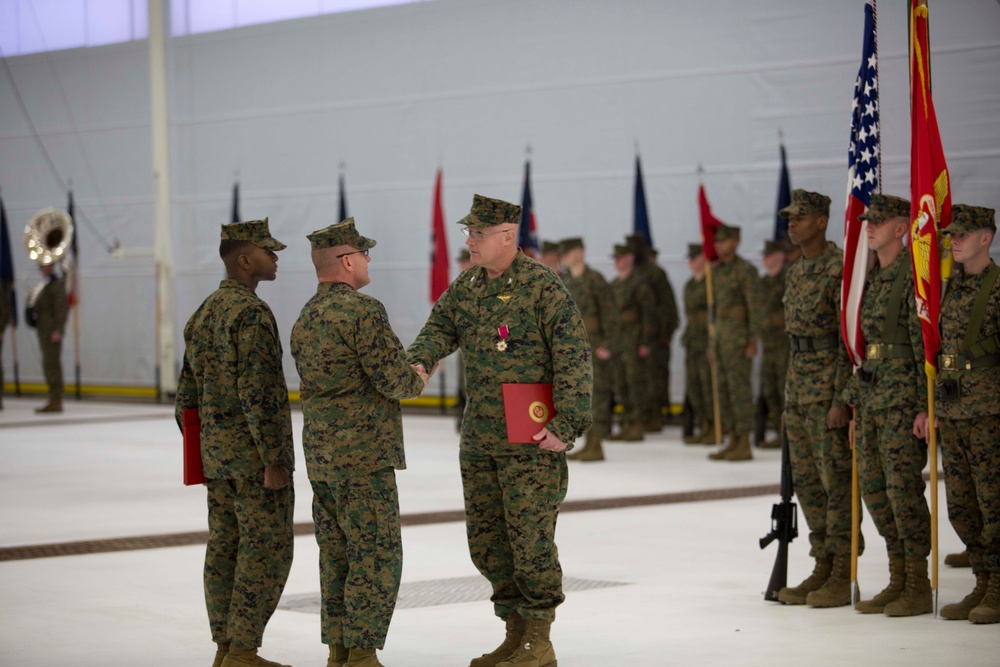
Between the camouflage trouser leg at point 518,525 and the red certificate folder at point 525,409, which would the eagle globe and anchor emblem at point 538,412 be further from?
the camouflage trouser leg at point 518,525

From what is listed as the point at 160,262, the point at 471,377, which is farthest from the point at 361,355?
the point at 160,262

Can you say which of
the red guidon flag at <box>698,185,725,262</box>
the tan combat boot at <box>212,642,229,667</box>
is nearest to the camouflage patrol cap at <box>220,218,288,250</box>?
the tan combat boot at <box>212,642,229,667</box>

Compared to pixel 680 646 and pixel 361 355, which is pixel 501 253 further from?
pixel 680 646

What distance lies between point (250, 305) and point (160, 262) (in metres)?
14.2

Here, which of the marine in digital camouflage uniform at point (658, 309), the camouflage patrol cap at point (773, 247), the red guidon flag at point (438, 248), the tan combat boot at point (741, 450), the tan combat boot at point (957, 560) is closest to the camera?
the tan combat boot at point (957, 560)

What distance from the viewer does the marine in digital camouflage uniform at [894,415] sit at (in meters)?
5.73

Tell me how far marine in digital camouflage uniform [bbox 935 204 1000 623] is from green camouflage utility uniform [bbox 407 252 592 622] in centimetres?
169

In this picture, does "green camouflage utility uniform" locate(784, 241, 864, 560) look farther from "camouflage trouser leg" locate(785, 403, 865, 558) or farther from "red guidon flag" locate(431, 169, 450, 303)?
"red guidon flag" locate(431, 169, 450, 303)

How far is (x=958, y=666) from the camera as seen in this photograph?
4863 millimetres

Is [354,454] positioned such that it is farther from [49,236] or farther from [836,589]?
[49,236]

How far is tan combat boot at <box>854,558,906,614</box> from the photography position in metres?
5.84

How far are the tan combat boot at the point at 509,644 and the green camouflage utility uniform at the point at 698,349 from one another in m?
8.32

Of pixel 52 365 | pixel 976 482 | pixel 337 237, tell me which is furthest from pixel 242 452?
pixel 52 365

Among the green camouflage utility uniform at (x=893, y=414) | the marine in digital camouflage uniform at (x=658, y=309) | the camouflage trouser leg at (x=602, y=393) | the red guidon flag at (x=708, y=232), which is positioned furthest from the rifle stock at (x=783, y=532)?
the marine in digital camouflage uniform at (x=658, y=309)
